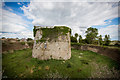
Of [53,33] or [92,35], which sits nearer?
[53,33]

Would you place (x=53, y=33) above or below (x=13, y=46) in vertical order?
above

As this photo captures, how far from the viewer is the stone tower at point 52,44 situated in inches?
333

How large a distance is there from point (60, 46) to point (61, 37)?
5.15 ft

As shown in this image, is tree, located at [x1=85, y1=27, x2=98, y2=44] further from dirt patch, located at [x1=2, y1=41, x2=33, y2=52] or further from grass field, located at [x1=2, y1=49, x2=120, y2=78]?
dirt patch, located at [x1=2, y1=41, x2=33, y2=52]

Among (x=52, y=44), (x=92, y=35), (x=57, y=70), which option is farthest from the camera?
(x=92, y=35)

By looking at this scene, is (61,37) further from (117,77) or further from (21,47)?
(21,47)

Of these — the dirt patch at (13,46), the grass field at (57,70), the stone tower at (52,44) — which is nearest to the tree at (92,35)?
the grass field at (57,70)

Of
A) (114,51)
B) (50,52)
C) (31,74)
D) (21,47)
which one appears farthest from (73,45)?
(21,47)

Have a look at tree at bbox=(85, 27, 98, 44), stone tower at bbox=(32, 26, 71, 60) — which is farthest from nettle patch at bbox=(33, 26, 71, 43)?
tree at bbox=(85, 27, 98, 44)

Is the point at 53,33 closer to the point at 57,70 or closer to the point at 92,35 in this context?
the point at 57,70

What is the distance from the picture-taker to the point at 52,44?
8508 mm

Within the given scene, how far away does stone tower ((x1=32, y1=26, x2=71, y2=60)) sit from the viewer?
8.45 meters

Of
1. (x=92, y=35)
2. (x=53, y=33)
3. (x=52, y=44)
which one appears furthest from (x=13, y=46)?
(x=92, y=35)

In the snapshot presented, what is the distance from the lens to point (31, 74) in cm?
541
